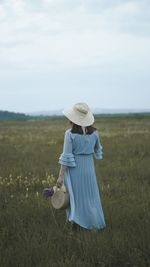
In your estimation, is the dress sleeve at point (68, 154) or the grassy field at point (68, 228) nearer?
the grassy field at point (68, 228)

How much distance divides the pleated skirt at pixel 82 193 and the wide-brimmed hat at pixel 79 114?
19.2 inches

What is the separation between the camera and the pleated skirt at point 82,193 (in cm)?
569

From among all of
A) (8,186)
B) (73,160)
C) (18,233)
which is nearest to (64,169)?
(73,160)

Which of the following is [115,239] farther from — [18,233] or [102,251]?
[18,233]

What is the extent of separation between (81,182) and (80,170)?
156 mm

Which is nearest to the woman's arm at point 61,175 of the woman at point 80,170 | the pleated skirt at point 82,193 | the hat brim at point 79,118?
the woman at point 80,170

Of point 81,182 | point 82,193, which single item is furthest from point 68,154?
point 82,193

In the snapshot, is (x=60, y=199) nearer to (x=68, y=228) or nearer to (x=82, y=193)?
(x=82, y=193)

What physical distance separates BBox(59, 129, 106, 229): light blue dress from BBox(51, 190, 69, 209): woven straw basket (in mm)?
69

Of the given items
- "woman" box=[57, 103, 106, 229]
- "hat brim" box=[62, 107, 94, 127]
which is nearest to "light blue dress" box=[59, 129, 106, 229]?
"woman" box=[57, 103, 106, 229]

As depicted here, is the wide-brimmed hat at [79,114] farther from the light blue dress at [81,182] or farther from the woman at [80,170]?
the light blue dress at [81,182]

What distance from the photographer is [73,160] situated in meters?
5.61

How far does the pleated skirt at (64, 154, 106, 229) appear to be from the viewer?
5691 millimetres

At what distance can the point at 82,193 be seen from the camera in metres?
5.71
